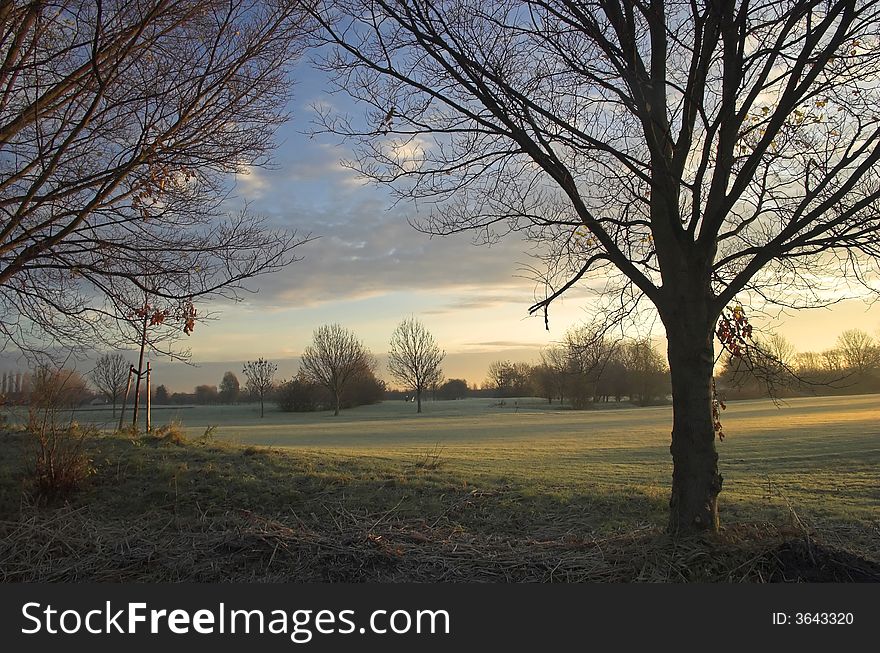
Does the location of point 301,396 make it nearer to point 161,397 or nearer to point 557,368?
point 161,397

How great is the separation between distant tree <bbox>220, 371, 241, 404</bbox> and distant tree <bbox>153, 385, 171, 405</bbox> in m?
8.10

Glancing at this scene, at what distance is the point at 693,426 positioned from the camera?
4719mm

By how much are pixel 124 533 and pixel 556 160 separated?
4.51 metres

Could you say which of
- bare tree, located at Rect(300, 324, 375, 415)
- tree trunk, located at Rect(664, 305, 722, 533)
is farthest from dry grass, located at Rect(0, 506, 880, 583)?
bare tree, located at Rect(300, 324, 375, 415)

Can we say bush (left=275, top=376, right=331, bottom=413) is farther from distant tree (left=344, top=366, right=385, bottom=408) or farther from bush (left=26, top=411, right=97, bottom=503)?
bush (left=26, top=411, right=97, bottom=503)

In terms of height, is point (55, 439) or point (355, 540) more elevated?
point (55, 439)

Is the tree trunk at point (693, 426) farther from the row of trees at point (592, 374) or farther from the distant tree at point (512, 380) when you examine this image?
the distant tree at point (512, 380)

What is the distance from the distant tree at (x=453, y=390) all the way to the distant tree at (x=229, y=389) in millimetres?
32925

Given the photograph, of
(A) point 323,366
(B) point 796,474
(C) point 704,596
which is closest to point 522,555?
(C) point 704,596

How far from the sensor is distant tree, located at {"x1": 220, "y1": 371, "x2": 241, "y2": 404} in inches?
3775

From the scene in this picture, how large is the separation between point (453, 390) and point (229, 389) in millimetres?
36613

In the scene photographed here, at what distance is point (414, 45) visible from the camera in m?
5.26

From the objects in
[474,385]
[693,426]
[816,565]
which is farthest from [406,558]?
[474,385]

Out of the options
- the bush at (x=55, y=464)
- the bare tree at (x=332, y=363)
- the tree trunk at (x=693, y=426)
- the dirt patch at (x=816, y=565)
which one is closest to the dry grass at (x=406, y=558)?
the dirt patch at (x=816, y=565)
